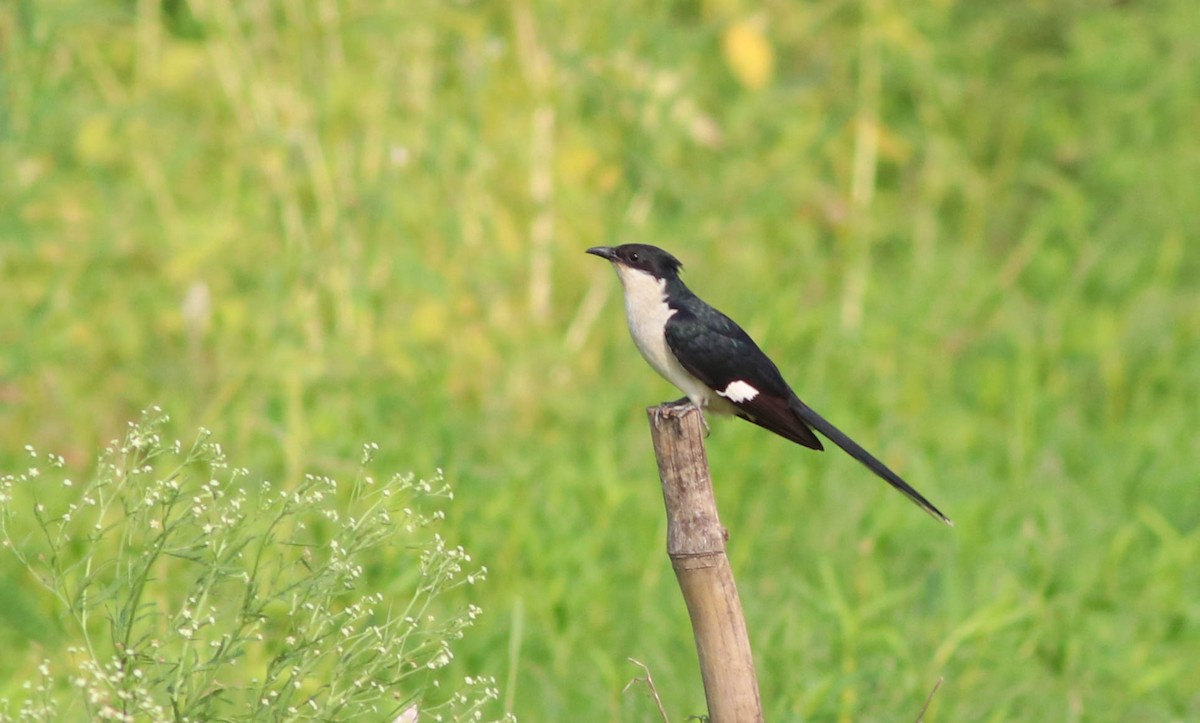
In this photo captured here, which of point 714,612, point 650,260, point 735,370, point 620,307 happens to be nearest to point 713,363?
point 735,370

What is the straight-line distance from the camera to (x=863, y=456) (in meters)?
3.70

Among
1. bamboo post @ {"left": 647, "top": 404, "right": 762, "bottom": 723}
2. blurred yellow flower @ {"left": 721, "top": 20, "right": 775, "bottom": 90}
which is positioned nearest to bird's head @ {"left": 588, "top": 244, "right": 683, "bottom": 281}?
bamboo post @ {"left": 647, "top": 404, "right": 762, "bottom": 723}

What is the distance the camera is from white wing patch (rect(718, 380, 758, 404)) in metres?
3.98

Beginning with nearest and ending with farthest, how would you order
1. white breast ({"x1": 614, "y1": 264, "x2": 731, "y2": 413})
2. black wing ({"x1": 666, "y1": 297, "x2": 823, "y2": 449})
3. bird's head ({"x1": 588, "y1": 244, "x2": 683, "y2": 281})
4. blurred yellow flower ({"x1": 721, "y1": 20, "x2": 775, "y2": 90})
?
black wing ({"x1": 666, "y1": 297, "x2": 823, "y2": 449}) < white breast ({"x1": 614, "y1": 264, "x2": 731, "y2": 413}) < bird's head ({"x1": 588, "y1": 244, "x2": 683, "y2": 281}) < blurred yellow flower ({"x1": 721, "y1": 20, "x2": 775, "y2": 90})

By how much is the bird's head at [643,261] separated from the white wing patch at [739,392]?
0.46 m

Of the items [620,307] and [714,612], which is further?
[620,307]

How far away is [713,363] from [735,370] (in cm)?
6

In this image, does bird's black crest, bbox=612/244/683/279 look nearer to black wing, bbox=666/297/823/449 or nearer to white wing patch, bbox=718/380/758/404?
black wing, bbox=666/297/823/449

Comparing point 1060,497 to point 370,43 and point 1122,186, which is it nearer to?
point 1122,186

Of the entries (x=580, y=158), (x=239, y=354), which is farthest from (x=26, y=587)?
(x=580, y=158)

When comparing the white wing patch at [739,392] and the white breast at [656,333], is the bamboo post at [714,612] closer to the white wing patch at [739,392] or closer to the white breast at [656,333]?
the white wing patch at [739,392]

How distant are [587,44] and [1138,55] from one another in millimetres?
3080

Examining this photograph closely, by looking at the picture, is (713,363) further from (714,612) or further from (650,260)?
(714,612)

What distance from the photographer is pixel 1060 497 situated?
18.8 feet
